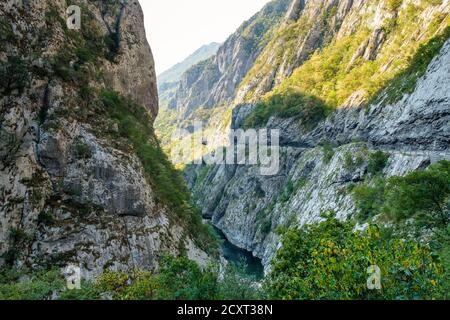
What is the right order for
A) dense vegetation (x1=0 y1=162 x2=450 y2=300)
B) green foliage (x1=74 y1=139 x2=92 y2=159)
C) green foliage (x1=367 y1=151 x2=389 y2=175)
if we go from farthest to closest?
green foliage (x1=367 y1=151 x2=389 y2=175) < green foliage (x1=74 y1=139 x2=92 y2=159) < dense vegetation (x1=0 y1=162 x2=450 y2=300)

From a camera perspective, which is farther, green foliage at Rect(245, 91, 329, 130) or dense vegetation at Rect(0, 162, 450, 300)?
green foliage at Rect(245, 91, 329, 130)

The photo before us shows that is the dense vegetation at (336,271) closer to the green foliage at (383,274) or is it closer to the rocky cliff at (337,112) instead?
the green foliage at (383,274)

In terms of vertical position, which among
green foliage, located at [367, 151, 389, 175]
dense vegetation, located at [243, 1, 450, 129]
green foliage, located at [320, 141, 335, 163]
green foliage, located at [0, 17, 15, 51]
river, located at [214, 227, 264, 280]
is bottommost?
river, located at [214, 227, 264, 280]

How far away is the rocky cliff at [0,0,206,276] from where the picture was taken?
2600cm

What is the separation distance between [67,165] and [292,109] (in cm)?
6443

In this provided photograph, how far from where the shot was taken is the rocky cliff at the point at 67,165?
2600cm

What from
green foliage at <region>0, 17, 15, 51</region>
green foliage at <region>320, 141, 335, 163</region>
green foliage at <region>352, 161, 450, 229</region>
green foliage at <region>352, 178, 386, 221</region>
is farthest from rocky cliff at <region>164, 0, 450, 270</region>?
green foliage at <region>0, 17, 15, 51</region>

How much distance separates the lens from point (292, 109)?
85000 mm

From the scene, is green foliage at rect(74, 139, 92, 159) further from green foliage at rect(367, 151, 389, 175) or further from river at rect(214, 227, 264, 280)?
river at rect(214, 227, 264, 280)

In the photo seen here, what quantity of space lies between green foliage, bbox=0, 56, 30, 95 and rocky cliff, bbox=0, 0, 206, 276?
0.24 ft

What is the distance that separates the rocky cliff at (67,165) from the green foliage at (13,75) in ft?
0.24

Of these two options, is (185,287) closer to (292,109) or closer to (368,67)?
(368,67)

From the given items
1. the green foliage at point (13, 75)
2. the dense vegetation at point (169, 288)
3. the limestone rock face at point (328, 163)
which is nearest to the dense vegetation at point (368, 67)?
the limestone rock face at point (328, 163)
